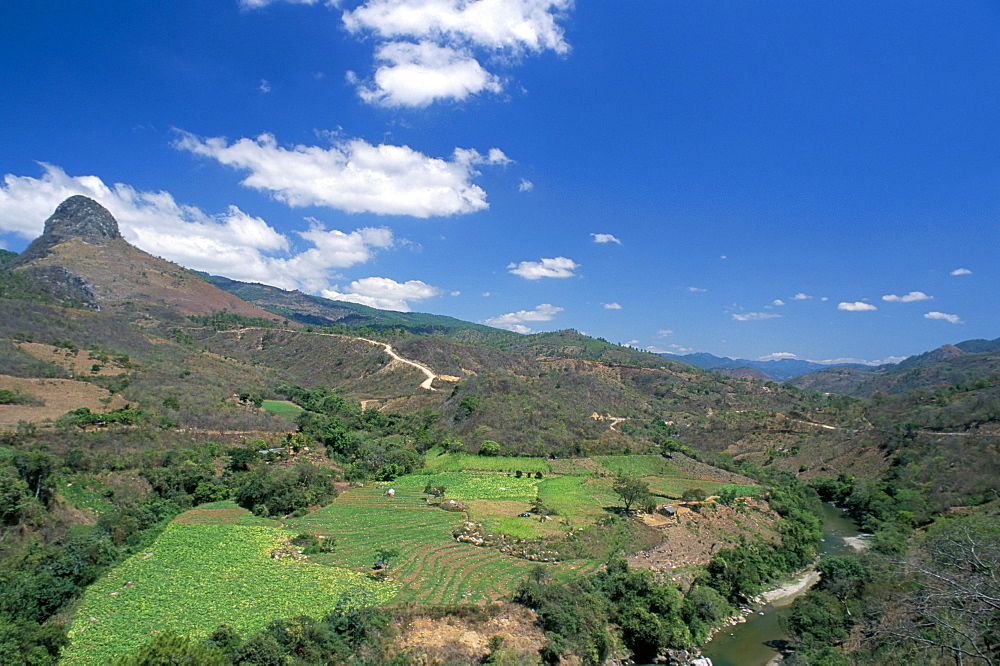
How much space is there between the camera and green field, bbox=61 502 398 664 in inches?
867

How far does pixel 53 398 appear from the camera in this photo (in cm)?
4859

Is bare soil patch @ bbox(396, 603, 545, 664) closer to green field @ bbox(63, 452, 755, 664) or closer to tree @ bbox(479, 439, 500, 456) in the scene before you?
green field @ bbox(63, 452, 755, 664)

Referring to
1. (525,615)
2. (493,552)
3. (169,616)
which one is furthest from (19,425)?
(525,615)

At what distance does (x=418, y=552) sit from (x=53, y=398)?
44449mm

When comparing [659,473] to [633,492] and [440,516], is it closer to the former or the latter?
[633,492]

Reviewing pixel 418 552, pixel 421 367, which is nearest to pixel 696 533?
pixel 418 552

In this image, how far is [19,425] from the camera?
130 ft

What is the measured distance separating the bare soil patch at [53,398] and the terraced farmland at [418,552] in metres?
28.0

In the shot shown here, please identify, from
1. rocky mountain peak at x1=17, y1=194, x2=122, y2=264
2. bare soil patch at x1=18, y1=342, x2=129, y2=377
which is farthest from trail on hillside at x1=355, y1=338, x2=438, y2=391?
rocky mountain peak at x1=17, y1=194, x2=122, y2=264

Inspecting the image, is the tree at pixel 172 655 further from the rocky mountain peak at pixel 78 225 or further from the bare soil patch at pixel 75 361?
the rocky mountain peak at pixel 78 225

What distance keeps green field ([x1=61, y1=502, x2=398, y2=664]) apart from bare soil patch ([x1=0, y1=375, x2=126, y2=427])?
2193 cm

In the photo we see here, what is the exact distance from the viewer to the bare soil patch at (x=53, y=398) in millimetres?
43250

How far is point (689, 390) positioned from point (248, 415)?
10384cm

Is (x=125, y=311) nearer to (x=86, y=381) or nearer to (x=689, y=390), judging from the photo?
(x=86, y=381)
